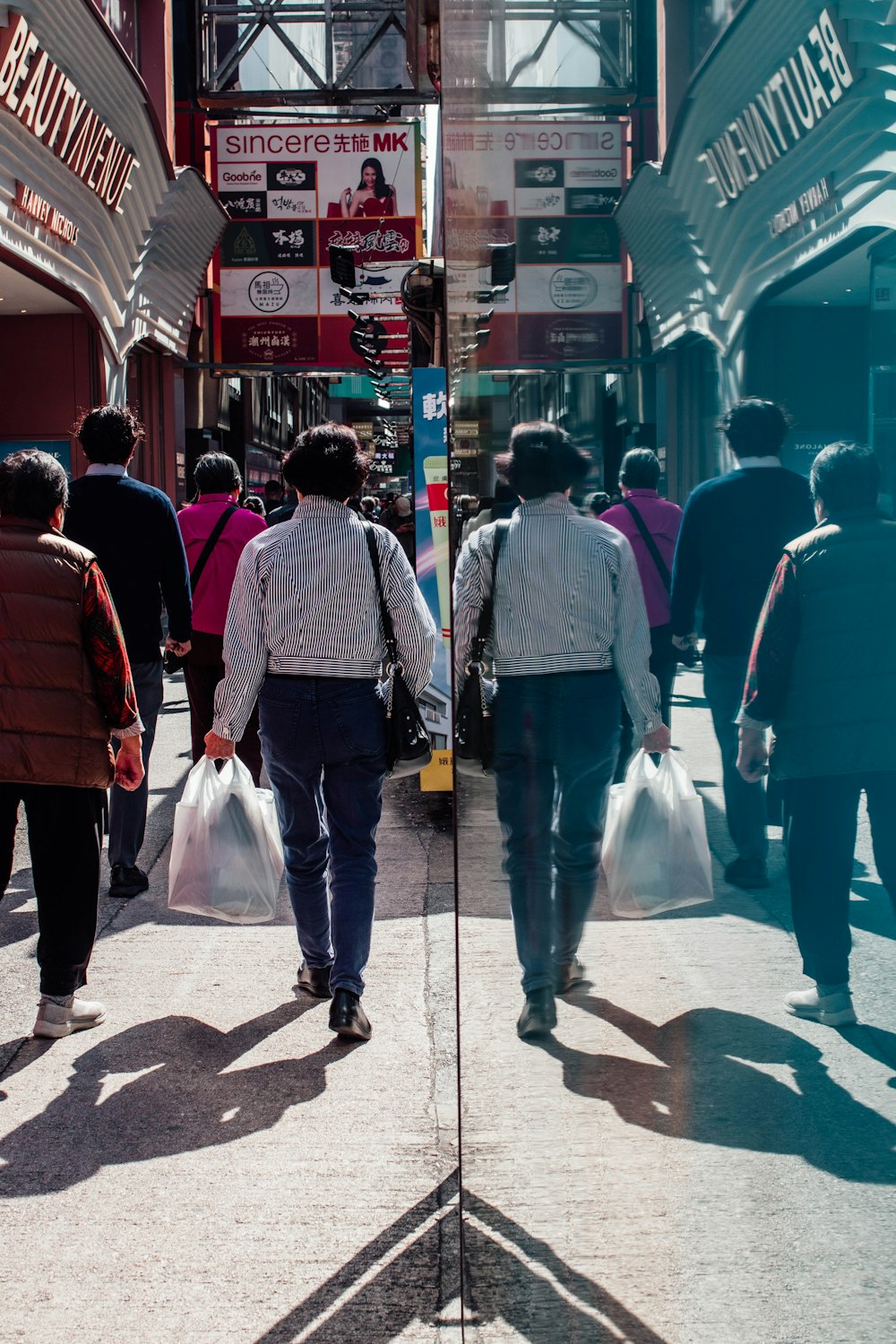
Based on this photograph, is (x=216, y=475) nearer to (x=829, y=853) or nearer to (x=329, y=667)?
(x=329, y=667)

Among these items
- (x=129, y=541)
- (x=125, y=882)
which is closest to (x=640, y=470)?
(x=129, y=541)

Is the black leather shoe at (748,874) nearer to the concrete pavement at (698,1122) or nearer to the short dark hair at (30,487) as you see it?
the concrete pavement at (698,1122)

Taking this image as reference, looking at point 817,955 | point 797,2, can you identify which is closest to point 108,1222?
point 817,955

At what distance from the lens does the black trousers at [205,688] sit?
6121 millimetres

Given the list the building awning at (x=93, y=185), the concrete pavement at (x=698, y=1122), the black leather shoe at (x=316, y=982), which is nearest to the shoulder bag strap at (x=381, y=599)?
the black leather shoe at (x=316, y=982)

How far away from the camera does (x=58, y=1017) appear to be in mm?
4004

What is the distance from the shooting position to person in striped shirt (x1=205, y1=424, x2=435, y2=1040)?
3979 millimetres

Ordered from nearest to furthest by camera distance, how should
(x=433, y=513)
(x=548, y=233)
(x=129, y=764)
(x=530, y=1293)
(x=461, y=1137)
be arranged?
(x=548, y=233) → (x=530, y=1293) → (x=461, y=1137) → (x=129, y=764) → (x=433, y=513)

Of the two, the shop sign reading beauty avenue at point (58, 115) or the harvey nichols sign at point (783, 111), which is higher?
the shop sign reading beauty avenue at point (58, 115)

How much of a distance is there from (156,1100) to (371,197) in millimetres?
15967

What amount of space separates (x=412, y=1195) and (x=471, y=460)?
2088 millimetres

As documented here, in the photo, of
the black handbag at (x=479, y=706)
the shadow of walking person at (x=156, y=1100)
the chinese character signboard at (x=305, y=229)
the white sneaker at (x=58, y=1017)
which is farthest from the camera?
the chinese character signboard at (x=305, y=229)

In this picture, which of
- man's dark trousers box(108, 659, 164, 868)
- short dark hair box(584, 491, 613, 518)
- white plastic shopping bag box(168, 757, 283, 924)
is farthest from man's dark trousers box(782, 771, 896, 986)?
man's dark trousers box(108, 659, 164, 868)

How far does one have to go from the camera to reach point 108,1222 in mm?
2885
